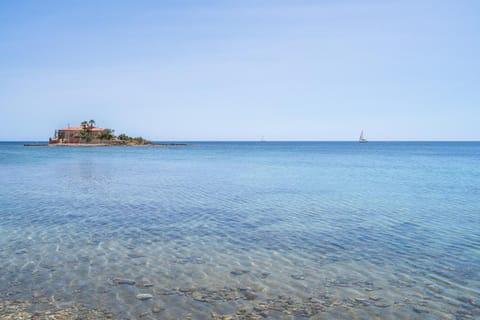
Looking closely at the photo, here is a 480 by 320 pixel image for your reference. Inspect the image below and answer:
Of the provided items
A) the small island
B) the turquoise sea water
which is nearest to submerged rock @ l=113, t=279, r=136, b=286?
the turquoise sea water

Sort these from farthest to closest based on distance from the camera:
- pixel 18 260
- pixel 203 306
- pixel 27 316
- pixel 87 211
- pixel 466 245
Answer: pixel 87 211, pixel 466 245, pixel 18 260, pixel 203 306, pixel 27 316

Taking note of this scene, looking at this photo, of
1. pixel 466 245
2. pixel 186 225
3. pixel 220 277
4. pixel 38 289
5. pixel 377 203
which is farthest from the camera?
pixel 377 203

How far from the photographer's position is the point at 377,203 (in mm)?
19516

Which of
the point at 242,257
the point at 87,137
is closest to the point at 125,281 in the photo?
the point at 242,257

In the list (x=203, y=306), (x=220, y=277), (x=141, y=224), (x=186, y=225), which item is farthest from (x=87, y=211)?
(x=203, y=306)

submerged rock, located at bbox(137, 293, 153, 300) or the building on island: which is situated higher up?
the building on island

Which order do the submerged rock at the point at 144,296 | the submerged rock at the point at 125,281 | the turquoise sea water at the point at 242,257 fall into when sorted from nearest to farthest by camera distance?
the turquoise sea water at the point at 242,257 < the submerged rock at the point at 144,296 < the submerged rock at the point at 125,281

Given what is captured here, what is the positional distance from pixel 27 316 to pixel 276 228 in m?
8.65

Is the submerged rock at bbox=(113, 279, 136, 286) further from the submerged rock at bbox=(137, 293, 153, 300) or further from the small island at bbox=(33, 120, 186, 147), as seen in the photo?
the small island at bbox=(33, 120, 186, 147)

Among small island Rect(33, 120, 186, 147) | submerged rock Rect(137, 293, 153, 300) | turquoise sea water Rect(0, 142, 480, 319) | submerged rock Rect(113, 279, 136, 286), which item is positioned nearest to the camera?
turquoise sea water Rect(0, 142, 480, 319)

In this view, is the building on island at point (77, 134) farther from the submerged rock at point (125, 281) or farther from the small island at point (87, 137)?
the submerged rock at point (125, 281)

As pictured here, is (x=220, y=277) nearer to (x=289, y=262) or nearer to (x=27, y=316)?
(x=289, y=262)

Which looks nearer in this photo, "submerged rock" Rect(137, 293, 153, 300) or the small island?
"submerged rock" Rect(137, 293, 153, 300)

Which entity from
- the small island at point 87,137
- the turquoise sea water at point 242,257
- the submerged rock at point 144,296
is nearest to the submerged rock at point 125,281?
the turquoise sea water at point 242,257
